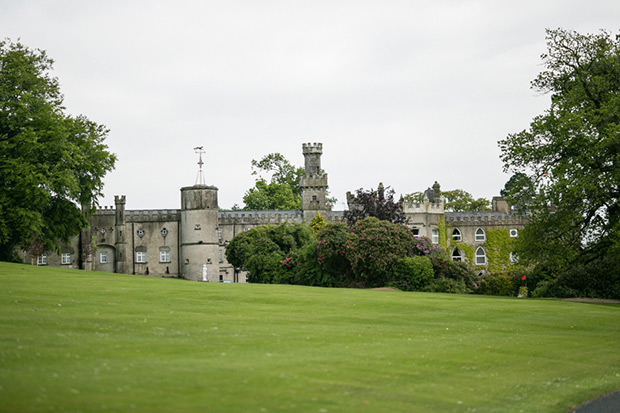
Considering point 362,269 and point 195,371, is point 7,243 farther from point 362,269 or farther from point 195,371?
point 195,371

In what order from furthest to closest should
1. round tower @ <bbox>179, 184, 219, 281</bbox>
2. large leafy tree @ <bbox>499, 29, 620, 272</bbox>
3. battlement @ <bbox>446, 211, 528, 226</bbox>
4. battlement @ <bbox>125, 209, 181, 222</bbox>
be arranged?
1. battlement @ <bbox>446, 211, 528, 226</bbox>
2. battlement @ <bbox>125, 209, 181, 222</bbox>
3. round tower @ <bbox>179, 184, 219, 281</bbox>
4. large leafy tree @ <bbox>499, 29, 620, 272</bbox>

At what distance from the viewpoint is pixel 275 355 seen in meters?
13.8

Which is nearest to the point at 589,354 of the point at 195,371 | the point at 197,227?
the point at 195,371

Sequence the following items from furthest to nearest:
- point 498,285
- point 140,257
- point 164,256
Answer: point 164,256, point 140,257, point 498,285

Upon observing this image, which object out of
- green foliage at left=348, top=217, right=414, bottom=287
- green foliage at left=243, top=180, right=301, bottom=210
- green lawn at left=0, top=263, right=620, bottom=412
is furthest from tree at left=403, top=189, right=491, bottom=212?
green lawn at left=0, top=263, right=620, bottom=412

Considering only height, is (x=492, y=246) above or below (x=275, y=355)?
above

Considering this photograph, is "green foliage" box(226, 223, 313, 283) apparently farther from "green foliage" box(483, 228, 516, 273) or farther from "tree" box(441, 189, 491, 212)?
"tree" box(441, 189, 491, 212)

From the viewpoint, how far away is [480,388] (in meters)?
13.5

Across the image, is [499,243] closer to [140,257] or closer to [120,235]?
[140,257]

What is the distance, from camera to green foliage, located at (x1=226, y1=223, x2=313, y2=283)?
5153 cm

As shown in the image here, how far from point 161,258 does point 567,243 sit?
48.0 meters

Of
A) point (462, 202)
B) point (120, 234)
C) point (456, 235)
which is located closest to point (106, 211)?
point (120, 234)

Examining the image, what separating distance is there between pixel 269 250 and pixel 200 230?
67.4 ft

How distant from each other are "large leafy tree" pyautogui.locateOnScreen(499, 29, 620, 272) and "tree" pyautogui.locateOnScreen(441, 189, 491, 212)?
209 feet
